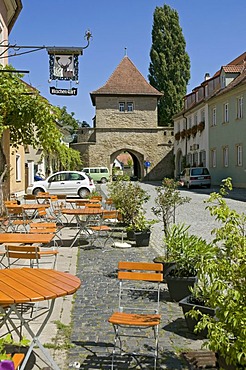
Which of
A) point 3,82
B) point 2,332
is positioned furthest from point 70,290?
point 3,82

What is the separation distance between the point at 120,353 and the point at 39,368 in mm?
824

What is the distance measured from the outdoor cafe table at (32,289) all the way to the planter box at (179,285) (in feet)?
7.44

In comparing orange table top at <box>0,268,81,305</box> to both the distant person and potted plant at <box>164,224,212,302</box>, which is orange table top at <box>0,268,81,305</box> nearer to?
potted plant at <box>164,224,212,302</box>

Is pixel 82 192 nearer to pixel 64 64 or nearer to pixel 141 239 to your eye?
pixel 64 64

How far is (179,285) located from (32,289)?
2.93m

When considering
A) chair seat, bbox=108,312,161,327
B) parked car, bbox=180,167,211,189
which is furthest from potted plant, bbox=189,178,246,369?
parked car, bbox=180,167,211,189

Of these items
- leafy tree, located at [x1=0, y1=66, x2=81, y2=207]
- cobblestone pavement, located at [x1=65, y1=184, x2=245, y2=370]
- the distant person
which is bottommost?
cobblestone pavement, located at [x1=65, y1=184, x2=245, y2=370]

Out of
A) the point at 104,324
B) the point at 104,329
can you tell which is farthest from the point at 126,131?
the point at 104,329

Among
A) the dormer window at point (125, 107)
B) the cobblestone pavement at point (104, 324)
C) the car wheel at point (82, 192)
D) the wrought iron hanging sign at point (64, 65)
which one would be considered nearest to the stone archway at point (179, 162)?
the dormer window at point (125, 107)

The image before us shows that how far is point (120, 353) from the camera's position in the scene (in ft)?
15.2

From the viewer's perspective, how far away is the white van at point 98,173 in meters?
46.7

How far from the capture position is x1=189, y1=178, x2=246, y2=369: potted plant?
3.04 m

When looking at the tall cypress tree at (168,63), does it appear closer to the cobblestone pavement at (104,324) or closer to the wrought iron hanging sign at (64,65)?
the wrought iron hanging sign at (64,65)

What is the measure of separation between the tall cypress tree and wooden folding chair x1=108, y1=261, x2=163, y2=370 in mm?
54023
